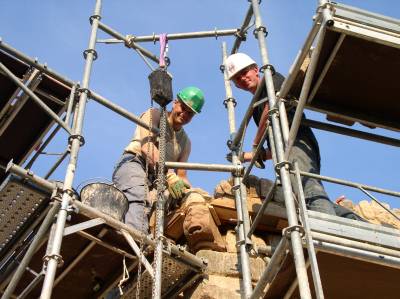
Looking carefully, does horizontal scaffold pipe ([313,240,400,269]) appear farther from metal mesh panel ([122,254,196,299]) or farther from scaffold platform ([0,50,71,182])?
scaffold platform ([0,50,71,182])

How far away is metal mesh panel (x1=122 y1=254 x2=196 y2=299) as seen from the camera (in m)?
7.38

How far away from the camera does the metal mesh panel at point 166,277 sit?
24.2 feet

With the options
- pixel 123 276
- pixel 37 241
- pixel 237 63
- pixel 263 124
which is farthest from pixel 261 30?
pixel 37 241

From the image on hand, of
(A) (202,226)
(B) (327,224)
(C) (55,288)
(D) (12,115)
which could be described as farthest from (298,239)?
(D) (12,115)

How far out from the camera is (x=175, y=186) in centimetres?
844

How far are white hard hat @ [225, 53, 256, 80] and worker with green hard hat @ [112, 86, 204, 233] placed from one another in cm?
74

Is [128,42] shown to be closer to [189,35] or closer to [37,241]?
[189,35]

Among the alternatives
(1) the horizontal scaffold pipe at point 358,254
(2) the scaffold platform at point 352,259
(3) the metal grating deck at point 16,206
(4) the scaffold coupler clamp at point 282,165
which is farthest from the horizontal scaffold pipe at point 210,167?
(1) the horizontal scaffold pipe at point 358,254

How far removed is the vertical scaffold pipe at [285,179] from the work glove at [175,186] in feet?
6.00

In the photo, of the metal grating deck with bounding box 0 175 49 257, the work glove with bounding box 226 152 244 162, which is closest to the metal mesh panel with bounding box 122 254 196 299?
the metal grating deck with bounding box 0 175 49 257

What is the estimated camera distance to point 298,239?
562cm

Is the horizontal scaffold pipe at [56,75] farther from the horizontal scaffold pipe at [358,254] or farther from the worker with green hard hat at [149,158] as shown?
the horizontal scaffold pipe at [358,254]

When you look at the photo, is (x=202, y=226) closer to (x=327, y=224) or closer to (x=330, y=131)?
(x=330, y=131)

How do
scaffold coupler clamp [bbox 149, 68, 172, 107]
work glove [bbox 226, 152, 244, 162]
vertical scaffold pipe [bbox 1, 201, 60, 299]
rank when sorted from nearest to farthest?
vertical scaffold pipe [bbox 1, 201, 60, 299] < scaffold coupler clamp [bbox 149, 68, 172, 107] < work glove [bbox 226, 152, 244, 162]
